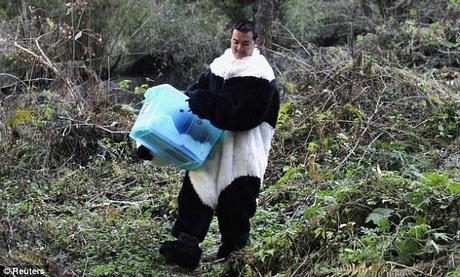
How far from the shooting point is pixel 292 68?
10.0m

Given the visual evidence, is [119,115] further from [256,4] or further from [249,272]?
[256,4]

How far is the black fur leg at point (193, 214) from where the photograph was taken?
16.3 ft

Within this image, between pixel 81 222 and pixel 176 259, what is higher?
pixel 176 259

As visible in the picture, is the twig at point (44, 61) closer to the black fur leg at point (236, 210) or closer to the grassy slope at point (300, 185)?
the grassy slope at point (300, 185)

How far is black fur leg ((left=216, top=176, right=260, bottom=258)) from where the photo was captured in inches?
194

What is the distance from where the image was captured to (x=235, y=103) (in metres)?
4.68

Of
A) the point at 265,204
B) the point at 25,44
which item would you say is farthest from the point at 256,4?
the point at 265,204

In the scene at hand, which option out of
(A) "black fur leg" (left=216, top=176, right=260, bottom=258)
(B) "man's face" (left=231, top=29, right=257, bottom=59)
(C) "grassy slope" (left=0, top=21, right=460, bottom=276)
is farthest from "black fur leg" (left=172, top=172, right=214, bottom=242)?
(B) "man's face" (left=231, top=29, right=257, bottom=59)

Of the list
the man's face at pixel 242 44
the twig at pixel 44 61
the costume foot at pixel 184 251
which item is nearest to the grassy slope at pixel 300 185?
the costume foot at pixel 184 251

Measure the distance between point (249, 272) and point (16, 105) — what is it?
495 cm

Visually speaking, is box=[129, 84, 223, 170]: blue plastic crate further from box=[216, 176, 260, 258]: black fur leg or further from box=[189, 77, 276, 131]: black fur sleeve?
box=[216, 176, 260, 258]: black fur leg

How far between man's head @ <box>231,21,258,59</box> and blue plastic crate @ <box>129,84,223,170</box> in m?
0.47

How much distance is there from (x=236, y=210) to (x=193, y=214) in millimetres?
298

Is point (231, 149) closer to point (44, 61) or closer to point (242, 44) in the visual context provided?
point (242, 44)
